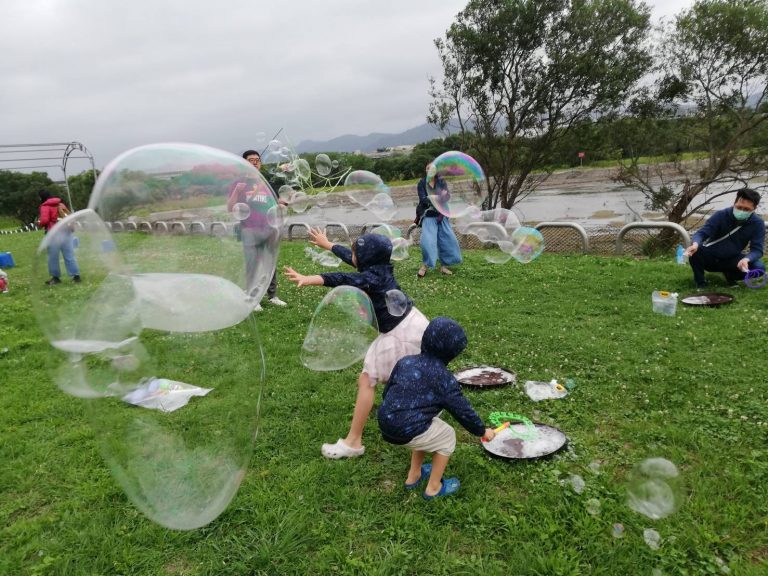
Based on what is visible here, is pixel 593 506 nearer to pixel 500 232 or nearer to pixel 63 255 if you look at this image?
pixel 63 255

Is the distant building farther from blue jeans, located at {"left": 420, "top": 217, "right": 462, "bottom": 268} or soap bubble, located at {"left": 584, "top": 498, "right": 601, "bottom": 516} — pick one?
soap bubble, located at {"left": 584, "top": 498, "right": 601, "bottom": 516}

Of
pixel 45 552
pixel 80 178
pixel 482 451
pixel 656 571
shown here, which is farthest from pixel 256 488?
pixel 80 178

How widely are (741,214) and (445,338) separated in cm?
563

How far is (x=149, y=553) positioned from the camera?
2652 mm

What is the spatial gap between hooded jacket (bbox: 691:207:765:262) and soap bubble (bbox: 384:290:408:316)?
528 centimetres

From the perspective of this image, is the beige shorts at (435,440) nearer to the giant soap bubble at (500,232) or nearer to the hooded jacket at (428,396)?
the hooded jacket at (428,396)

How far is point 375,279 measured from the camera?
3.36 meters

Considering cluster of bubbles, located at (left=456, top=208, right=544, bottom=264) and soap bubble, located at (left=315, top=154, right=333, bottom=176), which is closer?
cluster of bubbles, located at (left=456, top=208, right=544, bottom=264)

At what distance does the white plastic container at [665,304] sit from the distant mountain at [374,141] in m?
6.01

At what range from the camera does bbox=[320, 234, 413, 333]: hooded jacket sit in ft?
10.9

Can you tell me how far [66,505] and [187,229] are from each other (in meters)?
1.96

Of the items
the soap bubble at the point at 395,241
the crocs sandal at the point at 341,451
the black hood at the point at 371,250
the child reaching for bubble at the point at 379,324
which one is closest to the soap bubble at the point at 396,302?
the child reaching for bubble at the point at 379,324

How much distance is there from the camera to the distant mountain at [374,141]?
55.0 ft

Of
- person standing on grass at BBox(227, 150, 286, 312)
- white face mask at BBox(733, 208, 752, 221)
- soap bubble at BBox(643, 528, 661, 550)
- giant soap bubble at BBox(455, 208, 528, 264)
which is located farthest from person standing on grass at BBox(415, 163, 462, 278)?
soap bubble at BBox(643, 528, 661, 550)
